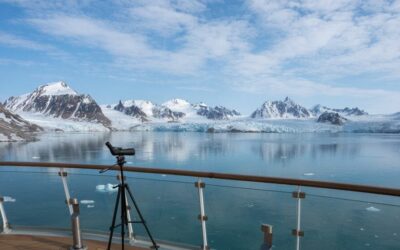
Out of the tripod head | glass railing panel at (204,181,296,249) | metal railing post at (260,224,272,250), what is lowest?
glass railing panel at (204,181,296,249)

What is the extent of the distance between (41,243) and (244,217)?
377 cm

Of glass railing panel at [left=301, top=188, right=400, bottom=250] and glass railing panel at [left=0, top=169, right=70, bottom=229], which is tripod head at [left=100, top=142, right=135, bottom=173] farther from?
glass railing panel at [left=301, top=188, right=400, bottom=250]

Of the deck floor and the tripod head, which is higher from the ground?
the tripod head

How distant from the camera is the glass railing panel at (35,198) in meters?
4.11

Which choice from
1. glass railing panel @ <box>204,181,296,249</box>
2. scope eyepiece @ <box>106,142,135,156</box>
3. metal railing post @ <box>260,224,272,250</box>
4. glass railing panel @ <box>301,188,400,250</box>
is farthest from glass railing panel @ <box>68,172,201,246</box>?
glass railing panel @ <box>301,188,400,250</box>

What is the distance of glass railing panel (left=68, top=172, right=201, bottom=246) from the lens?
331 cm

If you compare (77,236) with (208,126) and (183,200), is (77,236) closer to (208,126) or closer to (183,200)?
(183,200)

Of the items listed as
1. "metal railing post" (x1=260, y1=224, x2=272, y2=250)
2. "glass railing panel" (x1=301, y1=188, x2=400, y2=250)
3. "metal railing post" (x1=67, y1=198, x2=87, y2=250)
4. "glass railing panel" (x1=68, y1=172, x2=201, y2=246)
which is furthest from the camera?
"glass railing panel" (x1=68, y1=172, x2=201, y2=246)

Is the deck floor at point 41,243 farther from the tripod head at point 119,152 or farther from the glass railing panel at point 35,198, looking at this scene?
the tripod head at point 119,152

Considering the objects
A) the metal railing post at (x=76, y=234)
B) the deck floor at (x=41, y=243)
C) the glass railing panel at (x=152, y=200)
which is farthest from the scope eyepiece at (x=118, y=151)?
the deck floor at (x=41, y=243)

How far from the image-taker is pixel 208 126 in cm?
8531

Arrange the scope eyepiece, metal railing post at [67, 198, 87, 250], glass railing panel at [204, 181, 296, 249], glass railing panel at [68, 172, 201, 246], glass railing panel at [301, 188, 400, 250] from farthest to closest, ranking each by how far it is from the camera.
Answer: glass railing panel at [204, 181, 296, 249]
glass railing panel at [68, 172, 201, 246]
metal railing post at [67, 198, 87, 250]
glass railing panel at [301, 188, 400, 250]
the scope eyepiece

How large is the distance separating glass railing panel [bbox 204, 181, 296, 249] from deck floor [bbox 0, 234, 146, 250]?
1.17 meters

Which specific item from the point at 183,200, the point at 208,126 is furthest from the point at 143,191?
the point at 208,126
